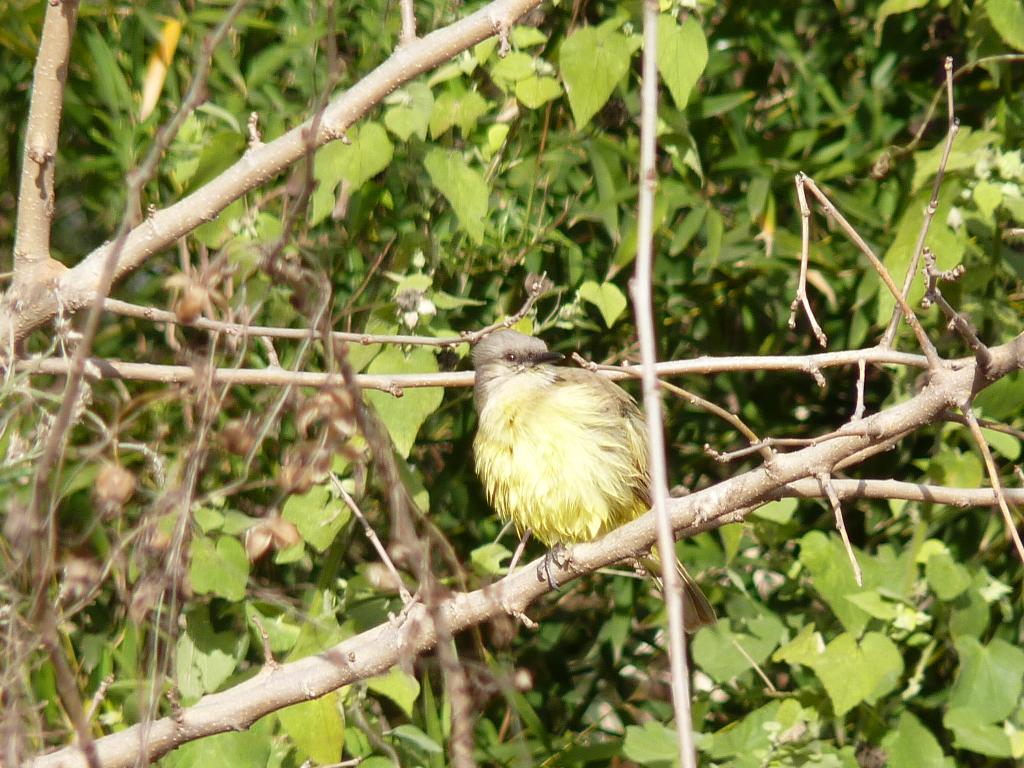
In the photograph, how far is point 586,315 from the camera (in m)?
4.52

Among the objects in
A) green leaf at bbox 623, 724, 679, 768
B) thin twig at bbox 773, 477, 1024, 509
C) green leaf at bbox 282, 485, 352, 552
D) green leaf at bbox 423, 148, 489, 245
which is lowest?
green leaf at bbox 623, 724, 679, 768

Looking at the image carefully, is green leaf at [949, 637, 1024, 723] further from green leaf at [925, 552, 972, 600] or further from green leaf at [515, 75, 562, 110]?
green leaf at [515, 75, 562, 110]

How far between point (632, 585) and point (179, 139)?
7.04 ft

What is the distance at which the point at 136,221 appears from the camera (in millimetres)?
3801

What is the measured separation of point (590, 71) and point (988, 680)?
7.23 ft

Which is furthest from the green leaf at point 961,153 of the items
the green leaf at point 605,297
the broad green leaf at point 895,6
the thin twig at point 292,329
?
the thin twig at point 292,329

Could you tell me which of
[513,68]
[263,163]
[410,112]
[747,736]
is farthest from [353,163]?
[747,736]

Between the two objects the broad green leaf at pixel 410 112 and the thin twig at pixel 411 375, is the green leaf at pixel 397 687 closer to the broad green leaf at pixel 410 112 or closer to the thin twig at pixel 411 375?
the thin twig at pixel 411 375

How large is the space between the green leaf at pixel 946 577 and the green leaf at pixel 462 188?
1.78m

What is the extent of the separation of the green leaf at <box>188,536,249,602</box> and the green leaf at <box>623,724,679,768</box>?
4.01 feet

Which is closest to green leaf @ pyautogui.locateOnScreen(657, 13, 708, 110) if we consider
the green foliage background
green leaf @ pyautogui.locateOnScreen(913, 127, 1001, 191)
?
the green foliage background

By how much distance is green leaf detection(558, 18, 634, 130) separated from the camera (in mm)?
3518

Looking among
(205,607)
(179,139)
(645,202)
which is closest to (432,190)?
(179,139)

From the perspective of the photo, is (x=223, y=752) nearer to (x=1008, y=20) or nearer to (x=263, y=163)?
(x=263, y=163)
